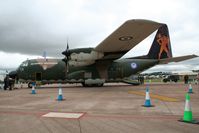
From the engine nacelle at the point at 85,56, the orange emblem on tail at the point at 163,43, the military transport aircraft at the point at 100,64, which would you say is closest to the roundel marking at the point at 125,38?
the military transport aircraft at the point at 100,64


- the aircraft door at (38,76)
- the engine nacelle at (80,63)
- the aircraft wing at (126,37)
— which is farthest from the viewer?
the aircraft door at (38,76)

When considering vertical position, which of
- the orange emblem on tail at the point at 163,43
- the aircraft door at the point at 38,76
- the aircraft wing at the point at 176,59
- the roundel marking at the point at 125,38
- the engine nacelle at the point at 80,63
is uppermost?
the orange emblem on tail at the point at 163,43

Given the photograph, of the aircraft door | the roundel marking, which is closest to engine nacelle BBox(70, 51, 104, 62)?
the roundel marking

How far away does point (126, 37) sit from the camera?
655 inches

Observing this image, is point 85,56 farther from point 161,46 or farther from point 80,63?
point 161,46

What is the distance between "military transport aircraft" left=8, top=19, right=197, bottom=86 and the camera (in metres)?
20.3

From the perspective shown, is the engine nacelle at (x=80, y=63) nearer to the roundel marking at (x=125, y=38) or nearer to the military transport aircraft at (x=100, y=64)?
the military transport aircraft at (x=100, y=64)

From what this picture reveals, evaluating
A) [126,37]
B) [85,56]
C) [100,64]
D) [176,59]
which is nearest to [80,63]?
[85,56]

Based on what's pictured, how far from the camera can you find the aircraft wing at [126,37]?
1398 centimetres

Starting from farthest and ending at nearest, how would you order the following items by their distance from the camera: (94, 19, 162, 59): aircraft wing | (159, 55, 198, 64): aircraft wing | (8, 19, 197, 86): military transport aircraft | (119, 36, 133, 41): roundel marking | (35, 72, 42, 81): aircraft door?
(35, 72, 42, 81): aircraft door < (159, 55, 198, 64): aircraft wing < (8, 19, 197, 86): military transport aircraft < (119, 36, 133, 41): roundel marking < (94, 19, 162, 59): aircraft wing

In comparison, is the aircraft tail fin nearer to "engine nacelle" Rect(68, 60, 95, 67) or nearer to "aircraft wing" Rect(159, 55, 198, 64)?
"aircraft wing" Rect(159, 55, 198, 64)

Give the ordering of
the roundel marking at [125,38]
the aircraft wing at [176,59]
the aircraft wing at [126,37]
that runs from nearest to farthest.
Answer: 1. the aircraft wing at [126,37]
2. the roundel marking at [125,38]
3. the aircraft wing at [176,59]

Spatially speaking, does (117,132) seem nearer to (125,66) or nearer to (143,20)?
(143,20)

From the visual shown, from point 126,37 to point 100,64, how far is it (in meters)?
7.14
